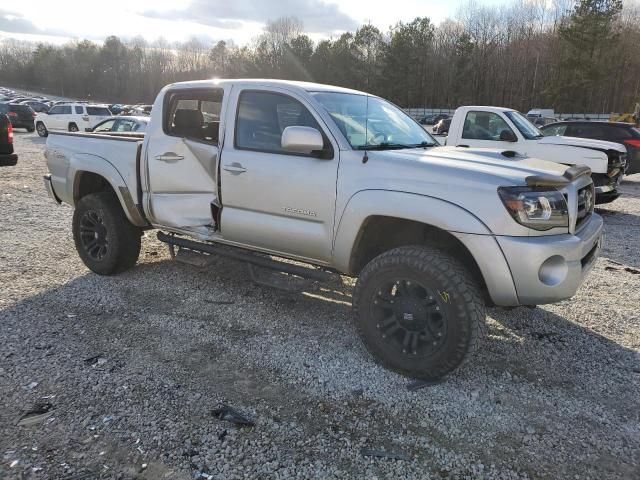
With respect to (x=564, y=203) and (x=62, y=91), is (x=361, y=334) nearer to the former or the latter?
(x=564, y=203)

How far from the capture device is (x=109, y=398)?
10.7 ft

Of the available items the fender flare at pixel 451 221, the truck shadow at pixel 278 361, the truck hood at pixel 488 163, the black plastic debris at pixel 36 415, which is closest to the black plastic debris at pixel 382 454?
the truck shadow at pixel 278 361

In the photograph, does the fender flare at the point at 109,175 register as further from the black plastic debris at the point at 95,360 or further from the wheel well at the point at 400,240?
the wheel well at the point at 400,240

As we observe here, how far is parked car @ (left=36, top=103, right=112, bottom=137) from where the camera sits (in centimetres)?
2506

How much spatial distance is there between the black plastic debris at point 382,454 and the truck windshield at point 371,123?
6.83 feet

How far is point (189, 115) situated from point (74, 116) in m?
23.4

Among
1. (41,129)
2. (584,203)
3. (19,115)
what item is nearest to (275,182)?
(584,203)

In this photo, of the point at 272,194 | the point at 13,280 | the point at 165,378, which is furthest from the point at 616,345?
the point at 13,280

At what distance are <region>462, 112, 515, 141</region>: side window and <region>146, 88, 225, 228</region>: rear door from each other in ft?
21.4

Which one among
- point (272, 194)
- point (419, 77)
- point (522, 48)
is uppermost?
point (522, 48)

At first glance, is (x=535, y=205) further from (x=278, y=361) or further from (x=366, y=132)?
(x=278, y=361)

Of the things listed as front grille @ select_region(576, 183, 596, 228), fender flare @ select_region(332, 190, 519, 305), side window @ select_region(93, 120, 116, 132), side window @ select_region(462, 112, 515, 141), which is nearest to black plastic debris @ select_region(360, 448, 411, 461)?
fender flare @ select_region(332, 190, 519, 305)

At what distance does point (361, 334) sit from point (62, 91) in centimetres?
11906

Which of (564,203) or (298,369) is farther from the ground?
(564,203)
